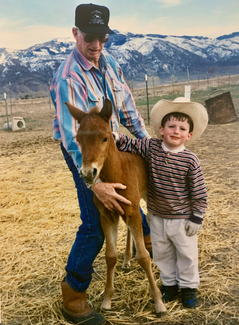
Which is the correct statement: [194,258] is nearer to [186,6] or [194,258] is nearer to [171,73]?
[171,73]

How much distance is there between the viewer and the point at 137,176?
2.41 m

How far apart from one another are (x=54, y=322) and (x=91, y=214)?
95cm

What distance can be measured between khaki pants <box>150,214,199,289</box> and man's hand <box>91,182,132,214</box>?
1.87ft

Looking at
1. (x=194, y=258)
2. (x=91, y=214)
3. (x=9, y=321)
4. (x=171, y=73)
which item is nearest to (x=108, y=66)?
(x=171, y=73)

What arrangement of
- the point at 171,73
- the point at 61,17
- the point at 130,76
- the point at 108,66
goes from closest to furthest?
the point at 61,17 < the point at 108,66 < the point at 130,76 < the point at 171,73

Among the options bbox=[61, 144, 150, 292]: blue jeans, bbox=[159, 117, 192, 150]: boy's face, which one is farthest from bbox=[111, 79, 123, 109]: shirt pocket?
bbox=[61, 144, 150, 292]: blue jeans

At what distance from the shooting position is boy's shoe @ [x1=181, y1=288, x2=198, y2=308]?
247 centimetres

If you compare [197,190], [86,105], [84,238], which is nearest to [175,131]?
[197,190]

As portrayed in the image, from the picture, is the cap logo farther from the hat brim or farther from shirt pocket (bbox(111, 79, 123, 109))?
shirt pocket (bbox(111, 79, 123, 109))

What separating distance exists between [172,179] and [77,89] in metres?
1.03

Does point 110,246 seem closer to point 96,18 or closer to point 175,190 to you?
point 175,190

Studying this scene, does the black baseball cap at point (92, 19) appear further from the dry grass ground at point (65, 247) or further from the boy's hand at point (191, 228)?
the boy's hand at point (191, 228)

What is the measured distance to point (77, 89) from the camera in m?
2.05

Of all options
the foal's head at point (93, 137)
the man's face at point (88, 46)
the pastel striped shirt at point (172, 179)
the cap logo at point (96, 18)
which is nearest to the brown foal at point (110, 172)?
the foal's head at point (93, 137)
